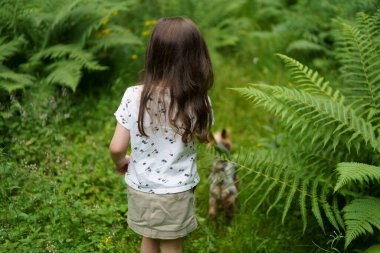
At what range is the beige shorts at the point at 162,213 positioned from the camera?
8.34 feet

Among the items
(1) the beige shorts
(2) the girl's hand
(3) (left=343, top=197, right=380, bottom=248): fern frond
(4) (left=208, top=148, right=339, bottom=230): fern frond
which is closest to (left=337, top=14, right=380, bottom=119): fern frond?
(4) (left=208, top=148, right=339, bottom=230): fern frond

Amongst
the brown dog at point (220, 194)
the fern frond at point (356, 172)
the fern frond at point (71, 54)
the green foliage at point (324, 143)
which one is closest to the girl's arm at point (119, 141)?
the green foliage at point (324, 143)

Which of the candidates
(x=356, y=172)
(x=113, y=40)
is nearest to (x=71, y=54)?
(x=113, y=40)

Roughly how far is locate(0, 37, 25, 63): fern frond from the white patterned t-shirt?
230cm

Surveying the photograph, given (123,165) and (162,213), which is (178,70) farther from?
(162,213)

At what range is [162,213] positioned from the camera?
2555 millimetres

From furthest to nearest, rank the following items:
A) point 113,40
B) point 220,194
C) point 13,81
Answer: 1. point 113,40
2. point 13,81
3. point 220,194

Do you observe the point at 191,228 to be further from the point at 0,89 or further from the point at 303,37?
the point at 303,37

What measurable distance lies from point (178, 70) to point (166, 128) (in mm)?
313

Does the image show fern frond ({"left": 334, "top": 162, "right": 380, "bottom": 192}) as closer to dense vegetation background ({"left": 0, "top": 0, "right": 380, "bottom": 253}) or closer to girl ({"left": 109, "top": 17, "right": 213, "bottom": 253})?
dense vegetation background ({"left": 0, "top": 0, "right": 380, "bottom": 253})

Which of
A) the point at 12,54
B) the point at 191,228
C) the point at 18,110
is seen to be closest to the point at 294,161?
the point at 191,228

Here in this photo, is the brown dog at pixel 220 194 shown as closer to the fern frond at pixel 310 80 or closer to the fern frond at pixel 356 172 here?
the fern frond at pixel 310 80

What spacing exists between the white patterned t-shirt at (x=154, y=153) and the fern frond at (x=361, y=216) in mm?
895

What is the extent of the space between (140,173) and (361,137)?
56.9 inches
